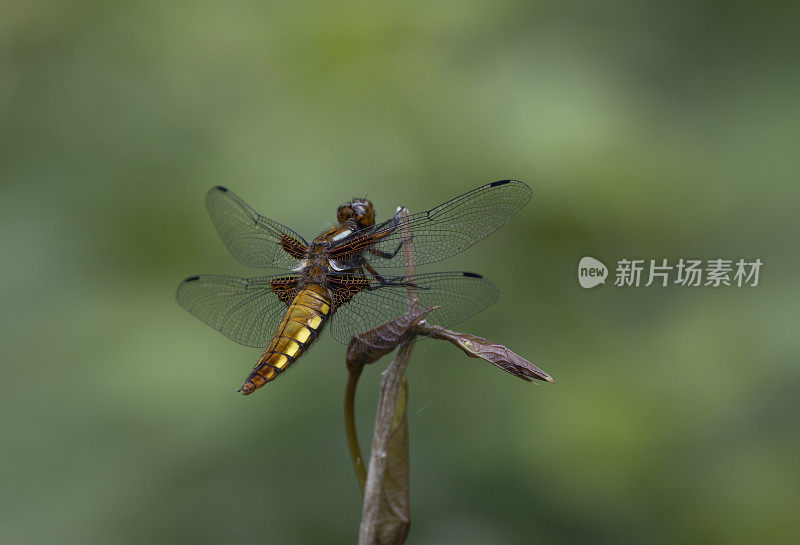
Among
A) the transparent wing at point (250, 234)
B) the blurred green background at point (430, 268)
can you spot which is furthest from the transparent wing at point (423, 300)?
the blurred green background at point (430, 268)

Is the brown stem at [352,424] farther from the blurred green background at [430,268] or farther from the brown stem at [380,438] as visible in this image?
the blurred green background at [430,268]

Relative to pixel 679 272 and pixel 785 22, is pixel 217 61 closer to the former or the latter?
pixel 679 272

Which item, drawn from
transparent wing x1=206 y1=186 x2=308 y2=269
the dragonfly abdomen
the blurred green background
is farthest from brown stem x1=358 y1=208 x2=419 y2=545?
the blurred green background

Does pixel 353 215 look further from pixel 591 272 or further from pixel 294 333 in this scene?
pixel 591 272

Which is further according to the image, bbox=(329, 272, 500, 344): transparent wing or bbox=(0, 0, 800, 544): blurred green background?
bbox=(0, 0, 800, 544): blurred green background

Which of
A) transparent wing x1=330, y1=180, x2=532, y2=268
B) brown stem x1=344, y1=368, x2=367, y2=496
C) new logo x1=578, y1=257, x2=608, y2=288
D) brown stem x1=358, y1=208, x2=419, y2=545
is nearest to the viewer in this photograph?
brown stem x1=358, y1=208, x2=419, y2=545

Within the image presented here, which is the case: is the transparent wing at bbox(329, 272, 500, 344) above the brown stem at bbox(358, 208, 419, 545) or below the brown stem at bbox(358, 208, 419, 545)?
above

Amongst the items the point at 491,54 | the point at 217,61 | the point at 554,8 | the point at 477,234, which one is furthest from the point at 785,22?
the point at 217,61

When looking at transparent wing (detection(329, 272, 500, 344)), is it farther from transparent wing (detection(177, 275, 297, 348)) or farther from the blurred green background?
the blurred green background

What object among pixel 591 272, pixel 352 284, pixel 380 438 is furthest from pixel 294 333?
pixel 591 272
